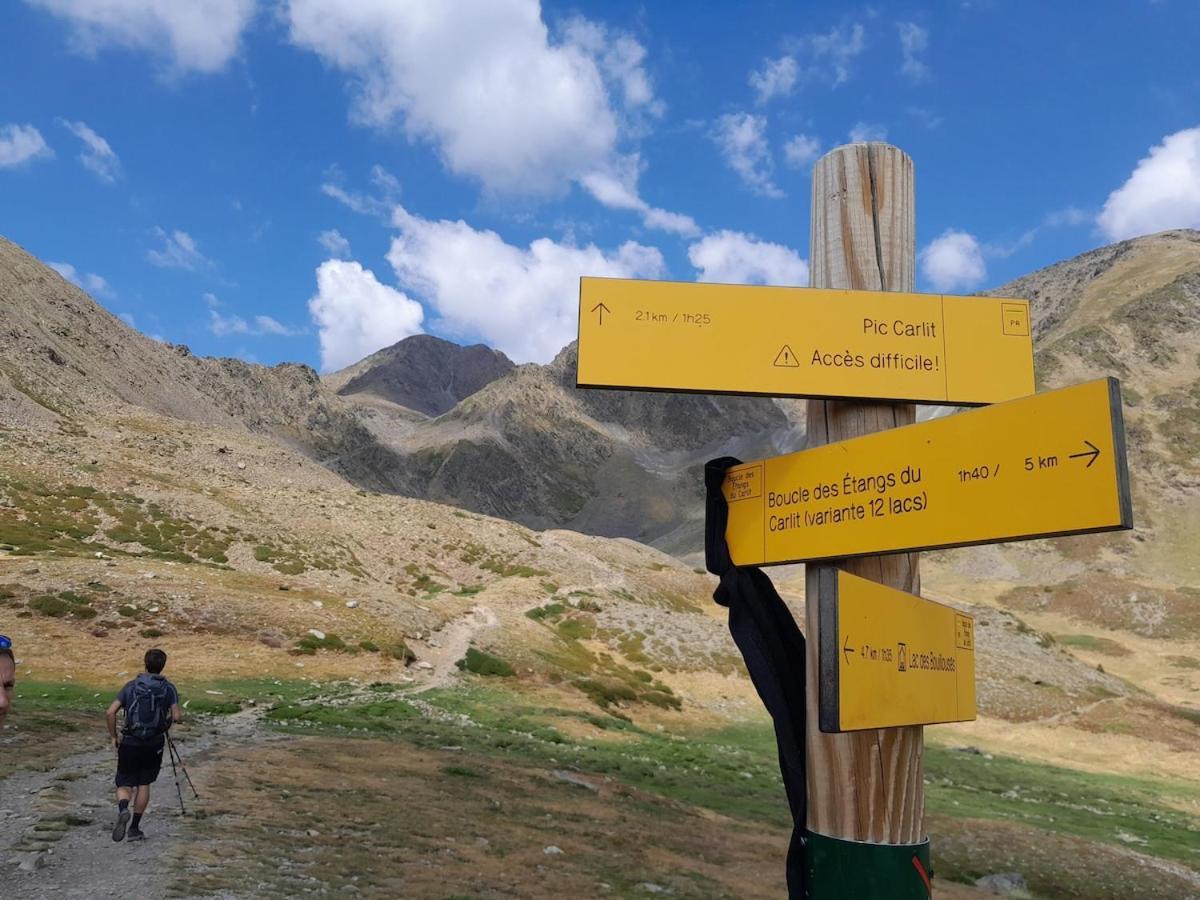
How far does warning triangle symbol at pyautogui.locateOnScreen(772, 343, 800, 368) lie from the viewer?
14.4ft

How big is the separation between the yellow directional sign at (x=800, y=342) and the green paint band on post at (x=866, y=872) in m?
2.49

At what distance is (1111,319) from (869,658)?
222 meters

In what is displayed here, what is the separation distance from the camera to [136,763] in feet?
32.1

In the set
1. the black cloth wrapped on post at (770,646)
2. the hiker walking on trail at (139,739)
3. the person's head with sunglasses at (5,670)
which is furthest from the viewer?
the hiker walking on trail at (139,739)

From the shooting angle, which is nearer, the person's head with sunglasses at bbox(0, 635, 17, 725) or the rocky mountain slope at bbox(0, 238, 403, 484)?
the person's head with sunglasses at bbox(0, 635, 17, 725)

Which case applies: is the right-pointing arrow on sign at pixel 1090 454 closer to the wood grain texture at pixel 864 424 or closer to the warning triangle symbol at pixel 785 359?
the wood grain texture at pixel 864 424

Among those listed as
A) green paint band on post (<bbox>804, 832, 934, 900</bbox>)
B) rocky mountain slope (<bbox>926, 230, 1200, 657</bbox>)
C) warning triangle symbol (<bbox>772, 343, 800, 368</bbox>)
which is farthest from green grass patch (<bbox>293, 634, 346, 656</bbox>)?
rocky mountain slope (<bbox>926, 230, 1200, 657</bbox>)

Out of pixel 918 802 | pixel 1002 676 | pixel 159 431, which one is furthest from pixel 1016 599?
pixel 918 802

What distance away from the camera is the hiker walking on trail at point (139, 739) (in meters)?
9.69

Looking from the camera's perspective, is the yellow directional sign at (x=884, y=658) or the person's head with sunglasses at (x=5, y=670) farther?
the person's head with sunglasses at (x=5, y=670)

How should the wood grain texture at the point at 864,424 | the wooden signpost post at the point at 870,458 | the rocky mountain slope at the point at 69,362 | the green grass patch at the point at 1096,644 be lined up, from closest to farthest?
the wooden signpost post at the point at 870,458, the wood grain texture at the point at 864,424, the rocky mountain slope at the point at 69,362, the green grass patch at the point at 1096,644

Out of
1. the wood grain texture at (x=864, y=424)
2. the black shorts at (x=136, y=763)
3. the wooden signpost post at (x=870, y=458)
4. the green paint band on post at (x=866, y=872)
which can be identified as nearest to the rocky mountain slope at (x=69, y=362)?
the black shorts at (x=136, y=763)

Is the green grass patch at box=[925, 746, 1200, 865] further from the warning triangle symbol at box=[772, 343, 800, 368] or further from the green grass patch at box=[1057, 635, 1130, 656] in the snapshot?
the green grass patch at box=[1057, 635, 1130, 656]

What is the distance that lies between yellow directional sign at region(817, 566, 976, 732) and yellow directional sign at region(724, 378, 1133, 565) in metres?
0.31
